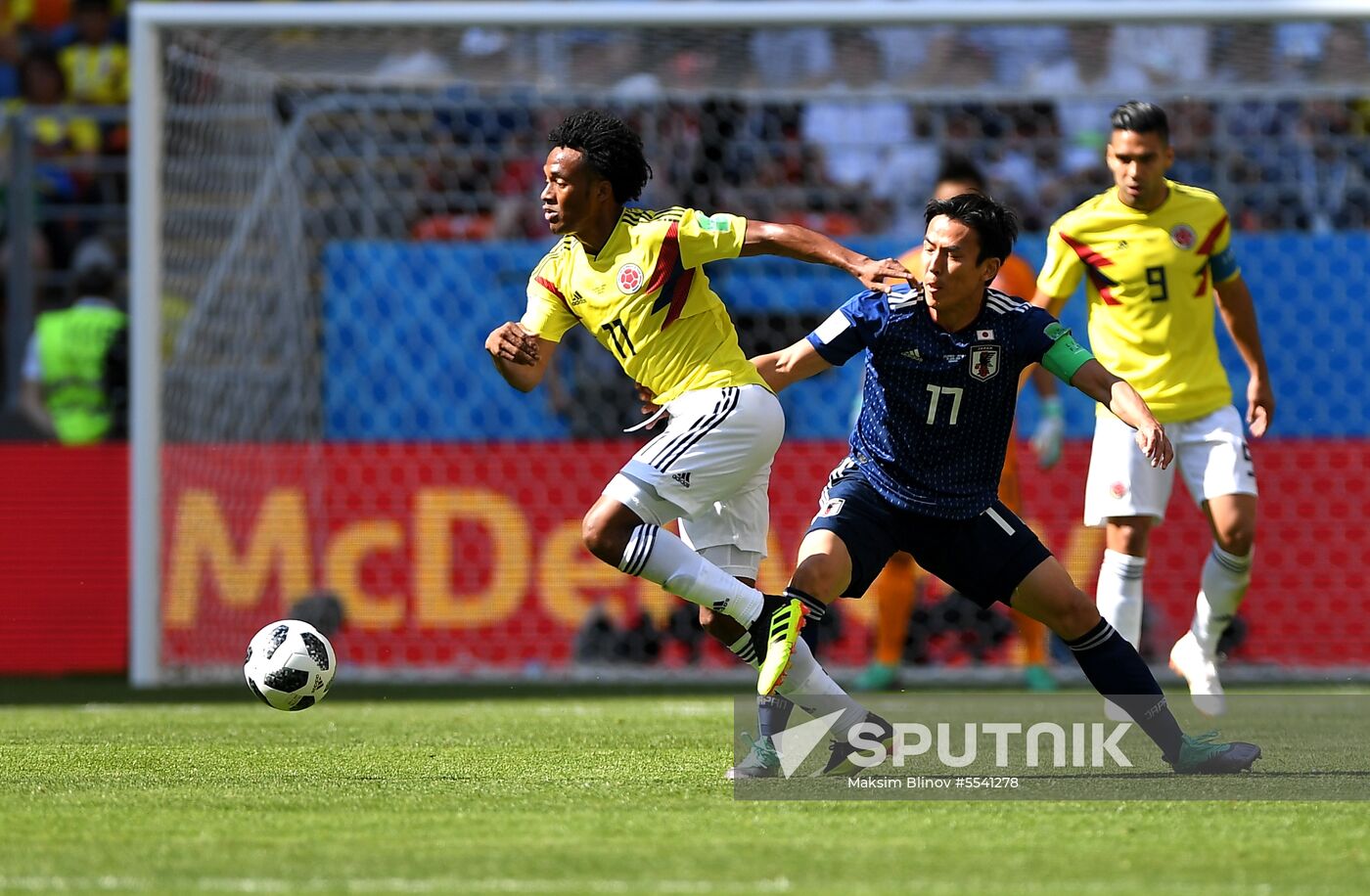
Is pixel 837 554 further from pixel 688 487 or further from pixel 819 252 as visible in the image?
pixel 819 252

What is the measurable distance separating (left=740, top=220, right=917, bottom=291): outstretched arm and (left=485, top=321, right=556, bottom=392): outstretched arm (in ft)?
2.23

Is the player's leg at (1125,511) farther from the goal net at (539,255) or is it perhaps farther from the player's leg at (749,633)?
the goal net at (539,255)

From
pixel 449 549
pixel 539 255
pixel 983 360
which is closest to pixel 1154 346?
pixel 983 360

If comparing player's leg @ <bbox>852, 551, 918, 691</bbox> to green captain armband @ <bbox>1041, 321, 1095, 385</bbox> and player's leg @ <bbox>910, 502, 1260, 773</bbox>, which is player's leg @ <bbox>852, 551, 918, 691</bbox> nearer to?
player's leg @ <bbox>910, 502, 1260, 773</bbox>

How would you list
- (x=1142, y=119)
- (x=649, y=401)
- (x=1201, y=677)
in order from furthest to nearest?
(x=1201, y=677) → (x=1142, y=119) → (x=649, y=401)

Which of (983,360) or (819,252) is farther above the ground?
(819,252)

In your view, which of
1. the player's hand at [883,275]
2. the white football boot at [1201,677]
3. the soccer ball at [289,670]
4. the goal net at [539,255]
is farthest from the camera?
the goal net at [539,255]

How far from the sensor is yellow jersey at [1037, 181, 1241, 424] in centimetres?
737

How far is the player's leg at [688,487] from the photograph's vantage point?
18.6 feet

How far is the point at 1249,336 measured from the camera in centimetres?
760

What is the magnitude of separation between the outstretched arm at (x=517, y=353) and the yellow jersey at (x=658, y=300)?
Result: 160 mm

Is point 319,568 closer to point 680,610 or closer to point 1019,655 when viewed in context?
point 680,610

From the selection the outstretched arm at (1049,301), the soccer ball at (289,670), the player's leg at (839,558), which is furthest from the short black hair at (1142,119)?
the soccer ball at (289,670)

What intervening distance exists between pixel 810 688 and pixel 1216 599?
240 cm
